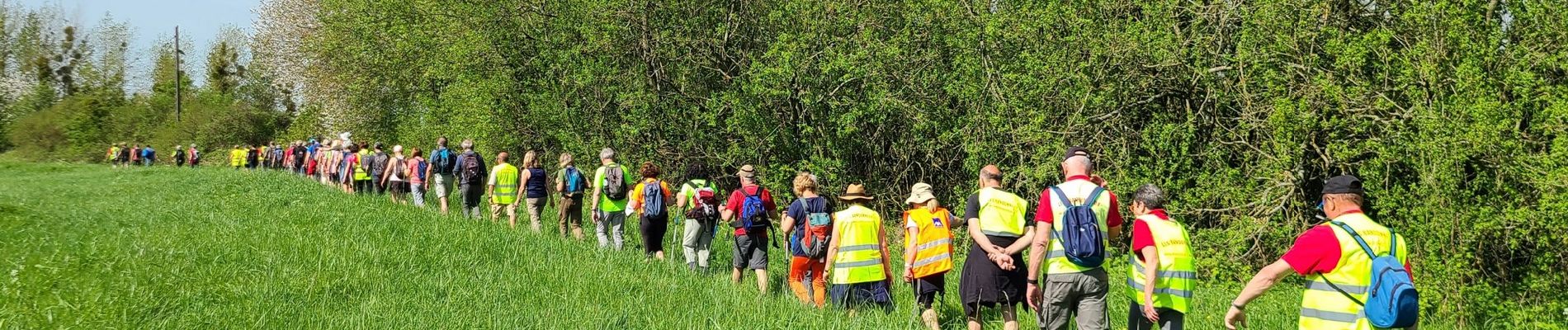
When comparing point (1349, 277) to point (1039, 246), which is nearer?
point (1349, 277)

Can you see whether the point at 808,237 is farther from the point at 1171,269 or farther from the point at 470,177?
the point at 470,177

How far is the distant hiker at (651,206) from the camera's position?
11.0 m

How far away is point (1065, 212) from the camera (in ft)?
20.0

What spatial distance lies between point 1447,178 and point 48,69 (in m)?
88.1

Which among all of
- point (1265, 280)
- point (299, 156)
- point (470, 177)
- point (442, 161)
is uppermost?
point (299, 156)

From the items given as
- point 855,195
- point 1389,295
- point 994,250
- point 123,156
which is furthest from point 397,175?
point 123,156

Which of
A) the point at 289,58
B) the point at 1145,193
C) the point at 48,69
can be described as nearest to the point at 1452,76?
the point at 1145,193

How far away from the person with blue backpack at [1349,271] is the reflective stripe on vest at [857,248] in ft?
10.7

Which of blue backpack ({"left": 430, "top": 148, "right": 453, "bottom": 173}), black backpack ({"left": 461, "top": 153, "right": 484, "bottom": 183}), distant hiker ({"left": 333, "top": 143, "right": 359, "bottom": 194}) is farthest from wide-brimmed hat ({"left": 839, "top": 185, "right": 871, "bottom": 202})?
distant hiker ({"left": 333, "top": 143, "right": 359, "bottom": 194})

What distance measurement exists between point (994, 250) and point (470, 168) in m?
9.80

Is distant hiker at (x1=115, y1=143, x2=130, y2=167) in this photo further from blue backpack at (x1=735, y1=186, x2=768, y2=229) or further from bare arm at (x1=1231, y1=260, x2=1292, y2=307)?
bare arm at (x1=1231, y1=260, x2=1292, y2=307)

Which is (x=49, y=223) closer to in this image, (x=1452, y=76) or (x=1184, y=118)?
(x=1184, y=118)

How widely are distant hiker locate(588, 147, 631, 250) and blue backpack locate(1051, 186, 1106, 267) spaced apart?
6.56 m

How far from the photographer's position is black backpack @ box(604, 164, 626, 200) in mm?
11836
